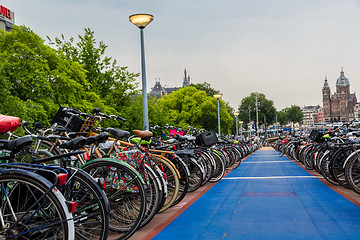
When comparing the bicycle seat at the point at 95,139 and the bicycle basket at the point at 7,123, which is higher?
the bicycle basket at the point at 7,123

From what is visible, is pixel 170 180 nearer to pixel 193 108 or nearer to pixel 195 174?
pixel 195 174

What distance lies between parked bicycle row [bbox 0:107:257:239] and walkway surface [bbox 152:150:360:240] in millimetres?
479

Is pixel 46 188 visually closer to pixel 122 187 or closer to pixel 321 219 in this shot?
pixel 122 187

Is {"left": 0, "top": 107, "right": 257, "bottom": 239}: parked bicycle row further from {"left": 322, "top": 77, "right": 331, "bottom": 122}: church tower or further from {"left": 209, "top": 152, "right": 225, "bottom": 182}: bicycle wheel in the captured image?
{"left": 322, "top": 77, "right": 331, "bottom": 122}: church tower

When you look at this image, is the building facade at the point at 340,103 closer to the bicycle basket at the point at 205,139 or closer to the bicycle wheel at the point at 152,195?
the bicycle basket at the point at 205,139

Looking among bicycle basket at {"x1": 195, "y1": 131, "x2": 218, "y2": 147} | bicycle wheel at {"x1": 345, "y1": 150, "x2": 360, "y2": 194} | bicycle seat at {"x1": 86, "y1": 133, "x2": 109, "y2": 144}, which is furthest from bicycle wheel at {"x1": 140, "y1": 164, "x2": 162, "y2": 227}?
bicycle basket at {"x1": 195, "y1": 131, "x2": 218, "y2": 147}

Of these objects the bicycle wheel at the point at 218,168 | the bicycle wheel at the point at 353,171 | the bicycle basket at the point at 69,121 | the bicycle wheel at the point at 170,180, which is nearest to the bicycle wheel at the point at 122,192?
the bicycle basket at the point at 69,121

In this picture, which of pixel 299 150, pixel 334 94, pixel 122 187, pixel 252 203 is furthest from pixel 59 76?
pixel 334 94

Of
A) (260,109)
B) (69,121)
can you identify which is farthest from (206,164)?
(260,109)

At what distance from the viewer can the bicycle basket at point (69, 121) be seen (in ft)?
15.5

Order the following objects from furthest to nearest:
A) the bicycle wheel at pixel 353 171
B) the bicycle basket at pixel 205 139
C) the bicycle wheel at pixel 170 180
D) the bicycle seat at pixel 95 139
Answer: the bicycle basket at pixel 205 139, the bicycle wheel at pixel 353 171, the bicycle wheel at pixel 170 180, the bicycle seat at pixel 95 139

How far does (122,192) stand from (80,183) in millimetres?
911

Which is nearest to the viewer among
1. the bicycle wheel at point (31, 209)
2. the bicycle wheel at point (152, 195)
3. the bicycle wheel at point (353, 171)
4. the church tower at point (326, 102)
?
the bicycle wheel at point (31, 209)

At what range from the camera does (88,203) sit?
292cm
